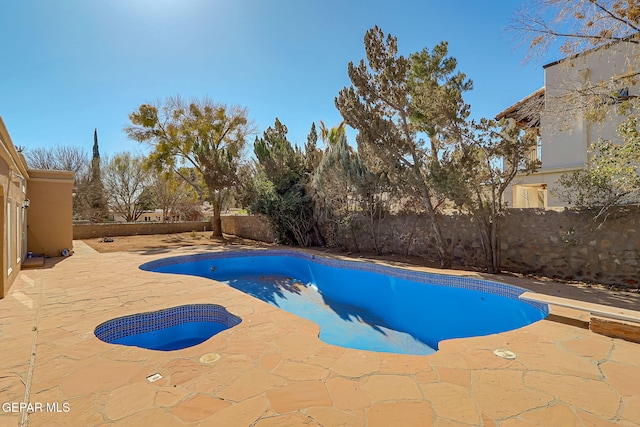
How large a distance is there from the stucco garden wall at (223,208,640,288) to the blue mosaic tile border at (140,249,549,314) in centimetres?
237

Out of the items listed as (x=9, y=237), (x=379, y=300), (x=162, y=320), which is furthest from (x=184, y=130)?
(x=162, y=320)

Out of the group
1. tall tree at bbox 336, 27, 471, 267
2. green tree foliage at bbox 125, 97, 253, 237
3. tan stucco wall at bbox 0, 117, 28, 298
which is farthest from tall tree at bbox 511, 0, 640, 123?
green tree foliage at bbox 125, 97, 253, 237

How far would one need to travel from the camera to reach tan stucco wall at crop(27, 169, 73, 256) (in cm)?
1027

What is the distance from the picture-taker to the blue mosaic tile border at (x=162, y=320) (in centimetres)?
440

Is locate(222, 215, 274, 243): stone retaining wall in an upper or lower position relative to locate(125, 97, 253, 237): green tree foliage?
lower

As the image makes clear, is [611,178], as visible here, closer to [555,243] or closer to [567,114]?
[567,114]

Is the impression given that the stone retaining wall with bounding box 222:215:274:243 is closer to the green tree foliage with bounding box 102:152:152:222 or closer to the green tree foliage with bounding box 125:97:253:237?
the green tree foliage with bounding box 125:97:253:237

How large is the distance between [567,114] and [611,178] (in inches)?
72.1

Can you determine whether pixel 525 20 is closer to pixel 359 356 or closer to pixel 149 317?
pixel 359 356

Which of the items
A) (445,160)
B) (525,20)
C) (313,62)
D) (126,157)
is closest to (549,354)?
(445,160)

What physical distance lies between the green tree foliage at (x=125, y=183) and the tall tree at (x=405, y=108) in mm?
21572

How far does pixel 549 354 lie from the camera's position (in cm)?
340

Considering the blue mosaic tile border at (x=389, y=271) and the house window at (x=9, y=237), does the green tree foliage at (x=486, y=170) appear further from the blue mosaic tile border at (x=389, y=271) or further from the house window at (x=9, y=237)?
the house window at (x=9, y=237)

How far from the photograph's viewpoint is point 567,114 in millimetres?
7414
